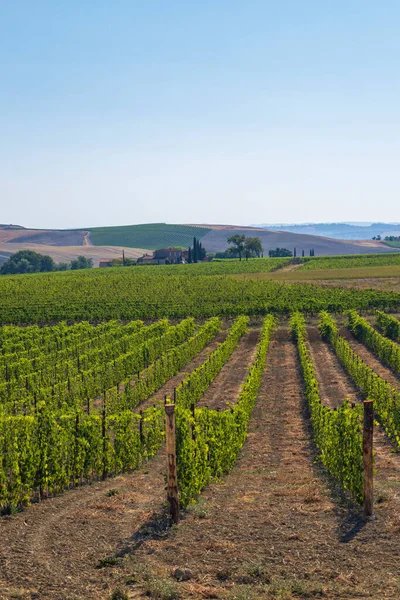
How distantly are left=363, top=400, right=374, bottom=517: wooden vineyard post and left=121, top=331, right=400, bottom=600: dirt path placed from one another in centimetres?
30

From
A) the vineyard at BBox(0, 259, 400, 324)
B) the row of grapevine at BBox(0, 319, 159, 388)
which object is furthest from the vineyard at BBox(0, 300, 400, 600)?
the vineyard at BBox(0, 259, 400, 324)

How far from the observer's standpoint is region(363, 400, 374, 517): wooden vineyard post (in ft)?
42.5

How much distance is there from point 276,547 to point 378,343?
99.9 feet

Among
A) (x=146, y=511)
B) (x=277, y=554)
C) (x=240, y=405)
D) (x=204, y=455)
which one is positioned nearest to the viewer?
(x=277, y=554)

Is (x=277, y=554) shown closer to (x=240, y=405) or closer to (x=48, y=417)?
(x=48, y=417)

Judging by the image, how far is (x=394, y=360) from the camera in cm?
3556

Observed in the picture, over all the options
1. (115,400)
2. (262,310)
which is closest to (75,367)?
(115,400)

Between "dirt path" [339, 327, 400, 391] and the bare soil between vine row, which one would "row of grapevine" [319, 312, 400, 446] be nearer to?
"dirt path" [339, 327, 400, 391]

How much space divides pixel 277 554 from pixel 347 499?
11.5 feet

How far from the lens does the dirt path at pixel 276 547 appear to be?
1023 centimetres

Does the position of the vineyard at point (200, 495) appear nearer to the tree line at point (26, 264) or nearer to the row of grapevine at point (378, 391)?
the row of grapevine at point (378, 391)

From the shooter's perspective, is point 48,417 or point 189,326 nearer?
point 48,417

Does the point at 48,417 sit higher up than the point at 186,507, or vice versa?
the point at 48,417

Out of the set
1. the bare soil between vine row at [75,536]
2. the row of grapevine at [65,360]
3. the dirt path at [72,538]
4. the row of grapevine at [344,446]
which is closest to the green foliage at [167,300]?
the row of grapevine at [65,360]
